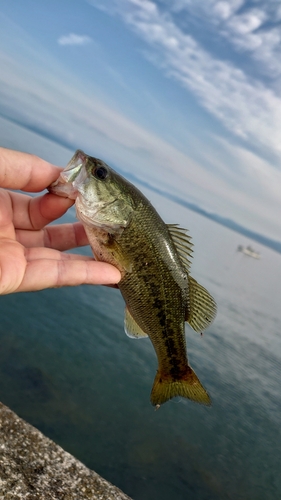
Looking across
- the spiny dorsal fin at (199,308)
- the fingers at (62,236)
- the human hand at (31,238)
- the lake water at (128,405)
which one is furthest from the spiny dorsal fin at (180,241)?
the lake water at (128,405)

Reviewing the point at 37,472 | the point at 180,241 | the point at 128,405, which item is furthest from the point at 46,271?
the point at 128,405

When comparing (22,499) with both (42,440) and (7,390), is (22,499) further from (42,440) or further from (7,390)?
(7,390)

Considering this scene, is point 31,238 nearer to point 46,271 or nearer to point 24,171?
point 24,171

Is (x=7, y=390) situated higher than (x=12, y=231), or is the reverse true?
(x=12, y=231)

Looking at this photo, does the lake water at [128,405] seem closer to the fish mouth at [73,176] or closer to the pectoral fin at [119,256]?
the pectoral fin at [119,256]

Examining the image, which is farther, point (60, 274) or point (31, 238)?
point (31, 238)

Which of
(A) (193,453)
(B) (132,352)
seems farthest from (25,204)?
(B) (132,352)

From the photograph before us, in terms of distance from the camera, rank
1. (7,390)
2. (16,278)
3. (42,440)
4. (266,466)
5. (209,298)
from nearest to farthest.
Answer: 1. (16,278)
2. (209,298)
3. (42,440)
4. (7,390)
5. (266,466)
